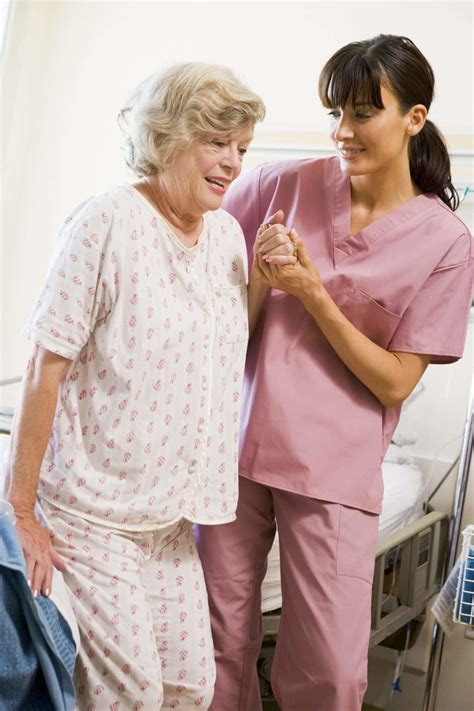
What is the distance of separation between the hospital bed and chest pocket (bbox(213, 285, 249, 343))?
722mm

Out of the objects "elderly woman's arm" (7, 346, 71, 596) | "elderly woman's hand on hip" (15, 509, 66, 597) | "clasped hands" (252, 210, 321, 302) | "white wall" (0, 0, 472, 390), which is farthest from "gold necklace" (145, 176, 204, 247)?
"white wall" (0, 0, 472, 390)

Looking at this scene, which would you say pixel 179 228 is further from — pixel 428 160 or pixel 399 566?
pixel 399 566

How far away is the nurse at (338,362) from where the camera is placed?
5.85ft

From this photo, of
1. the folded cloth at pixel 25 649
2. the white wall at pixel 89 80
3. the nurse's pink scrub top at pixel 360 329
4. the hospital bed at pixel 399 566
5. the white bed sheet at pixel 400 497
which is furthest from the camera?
the white wall at pixel 89 80

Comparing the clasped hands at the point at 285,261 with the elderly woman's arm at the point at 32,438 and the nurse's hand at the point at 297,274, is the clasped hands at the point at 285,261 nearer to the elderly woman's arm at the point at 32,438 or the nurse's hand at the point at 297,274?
the nurse's hand at the point at 297,274

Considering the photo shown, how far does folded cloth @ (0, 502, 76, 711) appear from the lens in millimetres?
1349

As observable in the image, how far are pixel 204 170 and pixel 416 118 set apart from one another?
18.5 inches

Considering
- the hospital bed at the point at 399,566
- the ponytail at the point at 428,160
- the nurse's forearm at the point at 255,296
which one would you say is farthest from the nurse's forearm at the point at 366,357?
the hospital bed at the point at 399,566

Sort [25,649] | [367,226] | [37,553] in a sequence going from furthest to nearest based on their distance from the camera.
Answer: [367,226] → [37,553] → [25,649]

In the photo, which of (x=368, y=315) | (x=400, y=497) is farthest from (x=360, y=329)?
(x=400, y=497)

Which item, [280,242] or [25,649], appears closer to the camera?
[25,649]

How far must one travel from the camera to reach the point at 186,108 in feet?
5.21

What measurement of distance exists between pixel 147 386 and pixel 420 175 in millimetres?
755

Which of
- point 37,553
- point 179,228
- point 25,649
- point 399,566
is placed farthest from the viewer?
Answer: point 399,566
